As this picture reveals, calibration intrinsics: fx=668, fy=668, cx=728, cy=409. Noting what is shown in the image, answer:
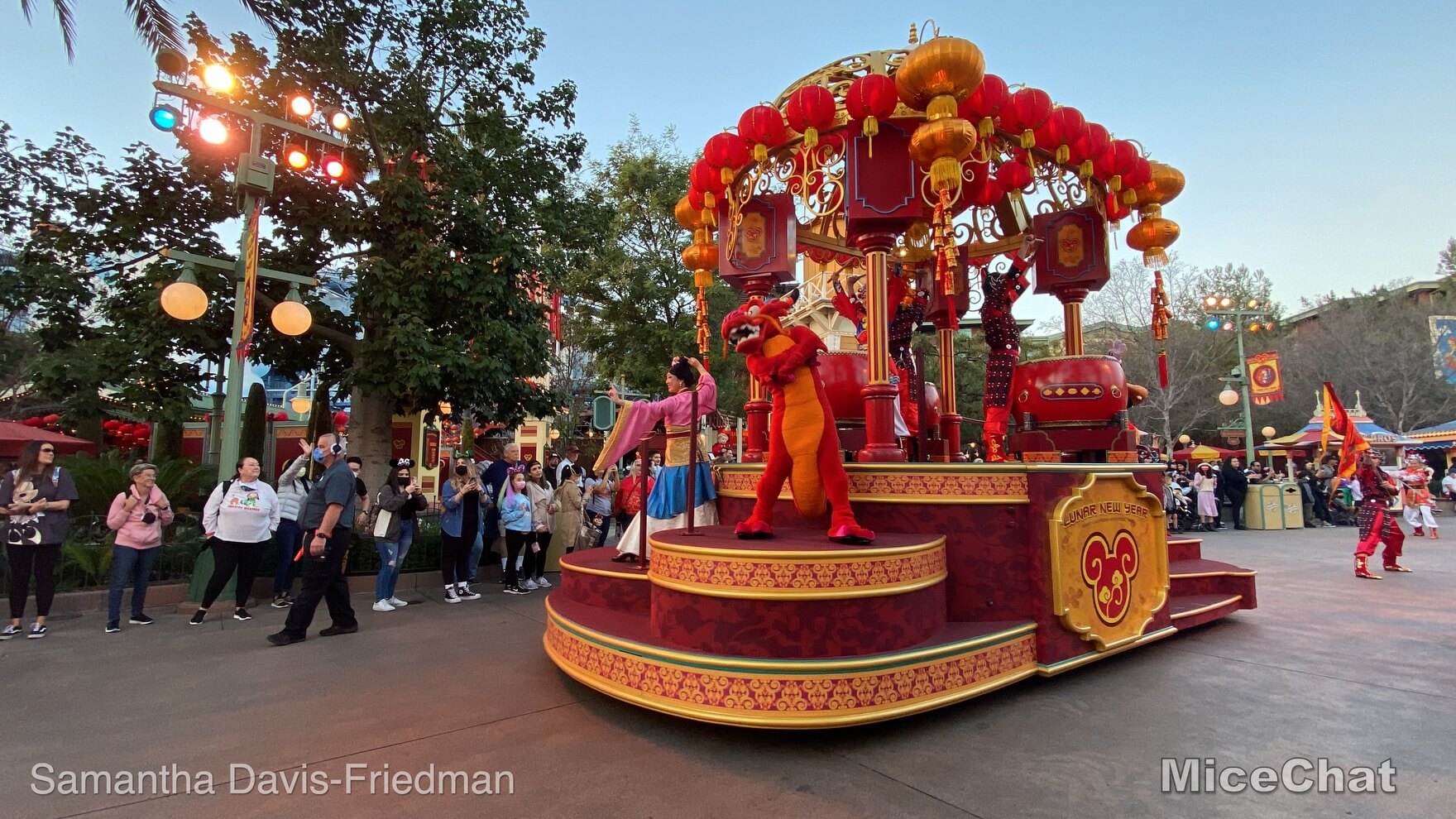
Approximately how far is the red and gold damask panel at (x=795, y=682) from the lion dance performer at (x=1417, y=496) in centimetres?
1506

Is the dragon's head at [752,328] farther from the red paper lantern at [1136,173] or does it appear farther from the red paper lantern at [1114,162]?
the red paper lantern at [1136,173]

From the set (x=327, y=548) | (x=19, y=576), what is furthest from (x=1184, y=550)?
(x=19, y=576)

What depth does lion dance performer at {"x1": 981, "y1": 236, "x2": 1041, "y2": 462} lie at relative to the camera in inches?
247

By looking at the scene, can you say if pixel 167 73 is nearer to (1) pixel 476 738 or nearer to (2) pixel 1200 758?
(1) pixel 476 738

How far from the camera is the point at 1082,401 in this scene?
590cm

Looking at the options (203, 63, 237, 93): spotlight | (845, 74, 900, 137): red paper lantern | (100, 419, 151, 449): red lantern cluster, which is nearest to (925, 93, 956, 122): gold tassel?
(845, 74, 900, 137): red paper lantern

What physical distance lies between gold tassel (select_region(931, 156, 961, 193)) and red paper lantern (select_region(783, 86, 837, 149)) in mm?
1001

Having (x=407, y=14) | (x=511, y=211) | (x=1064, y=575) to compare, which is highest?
(x=407, y=14)

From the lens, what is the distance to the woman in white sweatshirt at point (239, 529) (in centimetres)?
670

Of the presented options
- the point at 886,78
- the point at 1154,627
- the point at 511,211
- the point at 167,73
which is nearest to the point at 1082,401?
the point at 1154,627

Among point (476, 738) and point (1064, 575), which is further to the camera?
point (1064, 575)

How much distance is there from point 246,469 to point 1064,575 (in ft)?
24.4

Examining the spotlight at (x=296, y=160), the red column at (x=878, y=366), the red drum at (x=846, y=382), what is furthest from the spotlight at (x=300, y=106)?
the red column at (x=878, y=366)

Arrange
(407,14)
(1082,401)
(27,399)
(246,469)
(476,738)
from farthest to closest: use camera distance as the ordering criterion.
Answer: (27,399)
(407,14)
(246,469)
(1082,401)
(476,738)
